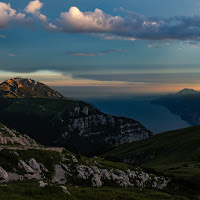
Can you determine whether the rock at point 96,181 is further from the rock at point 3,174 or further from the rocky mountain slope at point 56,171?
the rock at point 3,174

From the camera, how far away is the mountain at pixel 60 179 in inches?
1040

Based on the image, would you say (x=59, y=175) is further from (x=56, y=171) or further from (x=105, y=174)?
(x=105, y=174)

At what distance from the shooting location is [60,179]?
39.8 meters

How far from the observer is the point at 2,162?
35.8 meters

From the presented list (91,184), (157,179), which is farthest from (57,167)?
(157,179)

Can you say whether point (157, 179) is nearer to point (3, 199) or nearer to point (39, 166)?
point (39, 166)

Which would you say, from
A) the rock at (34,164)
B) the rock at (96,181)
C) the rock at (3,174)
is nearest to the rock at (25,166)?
the rock at (34,164)

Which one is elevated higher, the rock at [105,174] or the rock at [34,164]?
the rock at [34,164]

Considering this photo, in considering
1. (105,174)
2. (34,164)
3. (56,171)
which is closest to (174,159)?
(105,174)

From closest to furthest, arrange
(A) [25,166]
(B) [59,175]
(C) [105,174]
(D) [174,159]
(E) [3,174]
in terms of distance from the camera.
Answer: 1. (E) [3,174]
2. (A) [25,166]
3. (B) [59,175]
4. (C) [105,174]
5. (D) [174,159]

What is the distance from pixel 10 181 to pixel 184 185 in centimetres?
4828

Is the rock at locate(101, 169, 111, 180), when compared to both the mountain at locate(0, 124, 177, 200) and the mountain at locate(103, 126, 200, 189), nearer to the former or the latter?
the mountain at locate(0, 124, 177, 200)

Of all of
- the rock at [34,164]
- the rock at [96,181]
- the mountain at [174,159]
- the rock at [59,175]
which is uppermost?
the rock at [34,164]

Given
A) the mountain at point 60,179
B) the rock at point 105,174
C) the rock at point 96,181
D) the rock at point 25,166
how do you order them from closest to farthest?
the mountain at point 60,179, the rock at point 25,166, the rock at point 96,181, the rock at point 105,174
